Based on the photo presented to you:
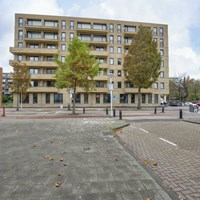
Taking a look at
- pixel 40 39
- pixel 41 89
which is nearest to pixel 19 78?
pixel 41 89

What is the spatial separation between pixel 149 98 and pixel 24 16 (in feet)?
130

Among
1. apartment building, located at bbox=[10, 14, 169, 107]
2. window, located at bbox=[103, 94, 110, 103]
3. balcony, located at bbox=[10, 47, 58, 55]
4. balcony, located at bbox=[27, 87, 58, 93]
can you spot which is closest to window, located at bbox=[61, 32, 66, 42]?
apartment building, located at bbox=[10, 14, 169, 107]

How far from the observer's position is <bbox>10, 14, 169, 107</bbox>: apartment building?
39625 millimetres

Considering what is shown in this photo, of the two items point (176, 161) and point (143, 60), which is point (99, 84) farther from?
point (176, 161)

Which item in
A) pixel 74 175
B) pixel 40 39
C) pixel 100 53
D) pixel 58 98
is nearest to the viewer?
pixel 74 175

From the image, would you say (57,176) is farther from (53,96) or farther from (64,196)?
(53,96)

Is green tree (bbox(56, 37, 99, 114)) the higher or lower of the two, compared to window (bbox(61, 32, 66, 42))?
lower

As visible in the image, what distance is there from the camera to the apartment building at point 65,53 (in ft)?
130

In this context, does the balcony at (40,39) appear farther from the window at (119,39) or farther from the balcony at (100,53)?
the window at (119,39)

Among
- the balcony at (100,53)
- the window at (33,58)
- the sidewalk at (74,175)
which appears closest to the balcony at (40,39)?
the window at (33,58)

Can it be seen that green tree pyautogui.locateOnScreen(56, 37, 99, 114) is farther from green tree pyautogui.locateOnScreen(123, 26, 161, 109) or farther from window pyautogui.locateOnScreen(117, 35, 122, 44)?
window pyautogui.locateOnScreen(117, 35, 122, 44)

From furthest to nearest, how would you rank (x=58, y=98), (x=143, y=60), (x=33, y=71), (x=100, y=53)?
(x=100, y=53)
(x=58, y=98)
(x=33, y=71)
(x=143, y=60)

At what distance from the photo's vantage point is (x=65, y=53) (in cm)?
4141

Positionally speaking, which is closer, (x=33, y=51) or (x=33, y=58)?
(x=33, y=51)
